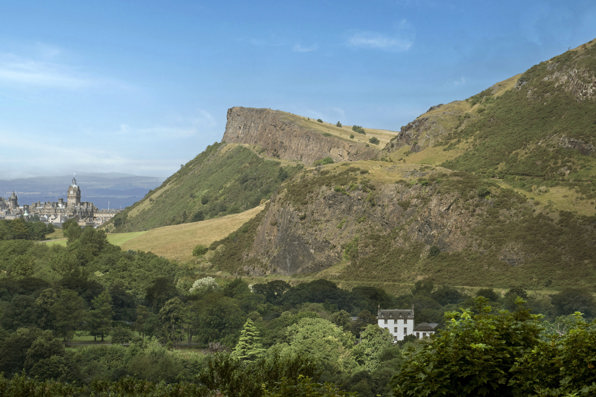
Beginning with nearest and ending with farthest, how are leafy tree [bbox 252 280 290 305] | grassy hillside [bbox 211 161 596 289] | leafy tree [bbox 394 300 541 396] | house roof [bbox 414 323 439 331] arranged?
leafy tree [bbox 394 300 541 396], house roof [bbox 414 323 439 331], grassy hillside [bbox 211 161 596 289], leafy tree [bbox 252 280 290 305]

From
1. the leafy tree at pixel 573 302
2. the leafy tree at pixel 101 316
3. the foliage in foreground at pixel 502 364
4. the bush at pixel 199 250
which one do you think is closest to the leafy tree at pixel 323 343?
the leafy tree at pixel 101 316

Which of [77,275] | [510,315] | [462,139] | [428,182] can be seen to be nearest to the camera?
[510,315]

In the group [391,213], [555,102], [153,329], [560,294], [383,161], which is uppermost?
[555,102]

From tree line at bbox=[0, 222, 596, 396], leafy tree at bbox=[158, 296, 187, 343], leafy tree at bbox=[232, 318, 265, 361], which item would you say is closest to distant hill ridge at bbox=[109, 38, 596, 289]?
tree line at bbox=[0, 222, 596, 396]

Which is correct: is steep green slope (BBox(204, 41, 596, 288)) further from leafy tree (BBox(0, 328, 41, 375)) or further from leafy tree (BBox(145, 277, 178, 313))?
leafy tree (BBox(0, 328, 41, 375))

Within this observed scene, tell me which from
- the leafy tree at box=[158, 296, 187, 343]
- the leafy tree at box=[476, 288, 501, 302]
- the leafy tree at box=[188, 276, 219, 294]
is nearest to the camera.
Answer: the leafy tree at box=[158, 296, 187, 343]

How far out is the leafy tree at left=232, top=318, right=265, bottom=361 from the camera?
92.0m

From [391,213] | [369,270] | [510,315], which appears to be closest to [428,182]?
[391,213]

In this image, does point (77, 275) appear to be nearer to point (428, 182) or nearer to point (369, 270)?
point (369, 270)

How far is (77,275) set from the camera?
462 feet

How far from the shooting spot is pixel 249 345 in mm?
94750

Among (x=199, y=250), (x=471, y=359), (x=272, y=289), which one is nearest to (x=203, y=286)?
(x=272, y=289)

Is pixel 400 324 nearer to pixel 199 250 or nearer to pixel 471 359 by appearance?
pixel 471 359

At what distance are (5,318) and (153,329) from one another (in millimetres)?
21320
